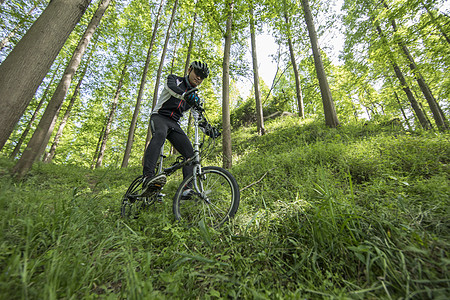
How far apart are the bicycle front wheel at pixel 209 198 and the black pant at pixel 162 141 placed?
14.5 inches

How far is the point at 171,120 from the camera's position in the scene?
3.08 metres

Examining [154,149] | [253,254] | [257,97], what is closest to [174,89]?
[154,149]

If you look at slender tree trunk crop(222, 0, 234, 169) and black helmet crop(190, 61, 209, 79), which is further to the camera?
slender tree trunk crop(222, 0, 234, 169)

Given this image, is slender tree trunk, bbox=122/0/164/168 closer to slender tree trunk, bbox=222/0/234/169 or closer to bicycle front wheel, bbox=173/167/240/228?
slender tree trunk, bbox=222/0/234/169

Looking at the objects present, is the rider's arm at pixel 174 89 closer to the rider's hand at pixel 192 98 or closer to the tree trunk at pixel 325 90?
the rider's hand at pixel 192 98

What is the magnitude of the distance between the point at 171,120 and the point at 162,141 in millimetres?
431

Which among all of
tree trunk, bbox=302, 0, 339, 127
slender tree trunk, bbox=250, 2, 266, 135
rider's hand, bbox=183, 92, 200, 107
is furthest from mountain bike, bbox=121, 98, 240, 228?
slender tree trunk, bbox=250, 2, 266, 135

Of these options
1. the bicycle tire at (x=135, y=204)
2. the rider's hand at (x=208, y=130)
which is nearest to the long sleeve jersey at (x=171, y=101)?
the rider's hand at (x=208, y=130)

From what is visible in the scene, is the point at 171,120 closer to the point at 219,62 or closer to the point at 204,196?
the point at 204,196

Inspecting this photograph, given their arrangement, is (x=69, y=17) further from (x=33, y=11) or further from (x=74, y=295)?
(x=33, y=11)

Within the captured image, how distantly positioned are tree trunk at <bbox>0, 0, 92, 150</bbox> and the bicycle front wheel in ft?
7.50

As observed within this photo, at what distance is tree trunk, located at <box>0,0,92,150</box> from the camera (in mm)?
2174

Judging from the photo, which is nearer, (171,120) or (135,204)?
(135,204)

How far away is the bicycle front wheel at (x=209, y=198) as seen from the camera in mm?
2340
